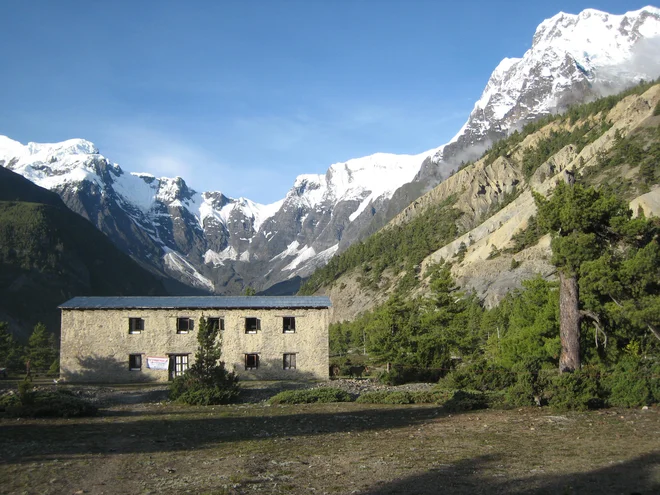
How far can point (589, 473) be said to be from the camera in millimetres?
11234

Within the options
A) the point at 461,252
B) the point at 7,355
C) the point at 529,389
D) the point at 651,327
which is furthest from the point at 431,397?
the point at 461,252

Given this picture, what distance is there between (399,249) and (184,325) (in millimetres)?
97200

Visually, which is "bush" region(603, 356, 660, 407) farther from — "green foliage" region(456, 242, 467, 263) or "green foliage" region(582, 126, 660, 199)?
"green foliage" region(456, 242, 467, 263)

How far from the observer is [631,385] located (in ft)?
66.1

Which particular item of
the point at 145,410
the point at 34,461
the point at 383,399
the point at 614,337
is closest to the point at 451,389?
the point at 383,399

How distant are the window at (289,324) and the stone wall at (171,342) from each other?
0.64 feet

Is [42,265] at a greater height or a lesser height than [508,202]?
lesser

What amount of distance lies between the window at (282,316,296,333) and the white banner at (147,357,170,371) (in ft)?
25.7

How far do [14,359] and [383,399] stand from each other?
175 feet

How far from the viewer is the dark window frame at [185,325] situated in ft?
129

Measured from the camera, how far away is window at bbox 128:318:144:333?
1537 inches

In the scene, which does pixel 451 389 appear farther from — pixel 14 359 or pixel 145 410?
pixel 14 359

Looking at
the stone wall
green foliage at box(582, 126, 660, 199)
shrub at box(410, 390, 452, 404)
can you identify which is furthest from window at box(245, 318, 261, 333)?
green foliage at box(582, 126, 660, 199)

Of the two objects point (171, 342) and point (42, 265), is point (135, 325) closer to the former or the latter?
point (171, 342)
